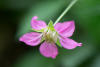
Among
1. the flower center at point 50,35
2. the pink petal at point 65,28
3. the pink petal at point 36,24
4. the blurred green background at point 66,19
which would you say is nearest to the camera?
the pink petal at point 65,28

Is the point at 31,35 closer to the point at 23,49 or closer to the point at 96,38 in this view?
the point at 96,38

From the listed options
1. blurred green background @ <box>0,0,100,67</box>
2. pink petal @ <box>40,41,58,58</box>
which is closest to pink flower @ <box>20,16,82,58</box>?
pink petal @ <box>40,41,58,58</box>

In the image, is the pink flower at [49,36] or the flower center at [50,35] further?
the flower center at [50,35]

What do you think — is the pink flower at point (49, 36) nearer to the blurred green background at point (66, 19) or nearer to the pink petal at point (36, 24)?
the pink petal at point (36, 24)

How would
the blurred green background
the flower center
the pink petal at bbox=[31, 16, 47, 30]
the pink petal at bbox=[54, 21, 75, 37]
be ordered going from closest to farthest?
Result: 1. the pink petal at bbox=[54, 21, 75, 37]
2. the pink petal at bbox=[31, 16, 47, 30]
3. the flower center
4. the blurred green background

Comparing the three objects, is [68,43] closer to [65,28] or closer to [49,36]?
[65,28]

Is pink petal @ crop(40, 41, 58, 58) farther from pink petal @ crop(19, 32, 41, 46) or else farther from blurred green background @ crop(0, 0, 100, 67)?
blurred green background @ crop(0, 0, 100, 67)

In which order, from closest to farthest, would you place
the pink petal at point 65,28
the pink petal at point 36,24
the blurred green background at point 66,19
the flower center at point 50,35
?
the pink petal at point 65,28, the pink petal at point 36,24, the flower center at point 50,35, the blurred green background at point 66,19

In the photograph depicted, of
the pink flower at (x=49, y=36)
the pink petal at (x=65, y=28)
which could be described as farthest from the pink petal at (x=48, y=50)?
the pink petal at (x=65, y=28)

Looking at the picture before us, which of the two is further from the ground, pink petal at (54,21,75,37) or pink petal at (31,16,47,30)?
pink petal at (31,16,47,30)
